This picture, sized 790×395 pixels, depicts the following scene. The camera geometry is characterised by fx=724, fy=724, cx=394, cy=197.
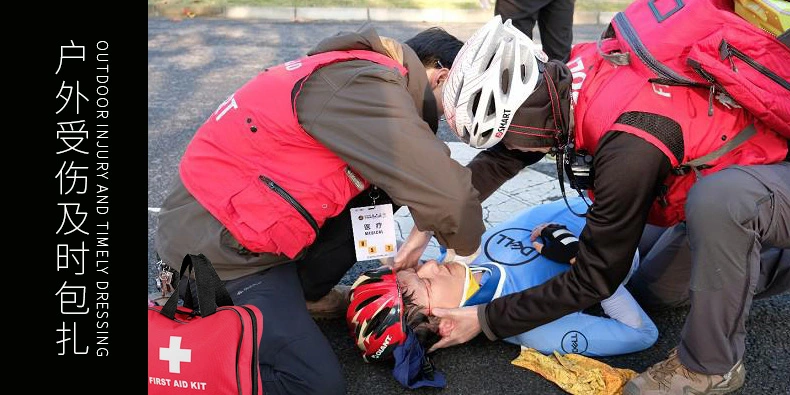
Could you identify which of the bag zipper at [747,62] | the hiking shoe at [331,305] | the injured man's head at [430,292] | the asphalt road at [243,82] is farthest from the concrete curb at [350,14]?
the bag zipper at [747,62]

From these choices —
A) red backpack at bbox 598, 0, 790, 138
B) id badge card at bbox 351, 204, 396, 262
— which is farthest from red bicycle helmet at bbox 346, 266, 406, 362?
red backpack at bbox 598, 0, 790, 138

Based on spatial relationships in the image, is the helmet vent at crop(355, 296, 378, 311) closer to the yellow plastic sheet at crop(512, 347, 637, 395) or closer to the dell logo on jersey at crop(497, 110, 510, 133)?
the yellow plastic sheet at crop(512, 347, 637, 395)

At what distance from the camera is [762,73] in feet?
8.36

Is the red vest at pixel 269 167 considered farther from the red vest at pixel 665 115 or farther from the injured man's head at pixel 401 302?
the red vest at pixel 665 115

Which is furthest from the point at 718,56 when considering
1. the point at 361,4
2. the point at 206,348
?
the point at 361,4

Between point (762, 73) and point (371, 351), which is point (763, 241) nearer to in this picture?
point (762, 73)

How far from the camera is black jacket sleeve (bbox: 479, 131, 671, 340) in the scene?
2.57 metres

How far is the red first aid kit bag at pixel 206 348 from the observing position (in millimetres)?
2365

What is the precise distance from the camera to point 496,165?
350 centimetres

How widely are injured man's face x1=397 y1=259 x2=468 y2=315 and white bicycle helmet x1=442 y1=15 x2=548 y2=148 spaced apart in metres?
0.78

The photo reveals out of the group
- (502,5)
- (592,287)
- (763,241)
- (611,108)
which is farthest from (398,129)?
(502,5)

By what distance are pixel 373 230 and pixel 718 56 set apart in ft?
5.14

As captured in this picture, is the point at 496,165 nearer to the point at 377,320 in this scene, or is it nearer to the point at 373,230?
the point at 373,230
